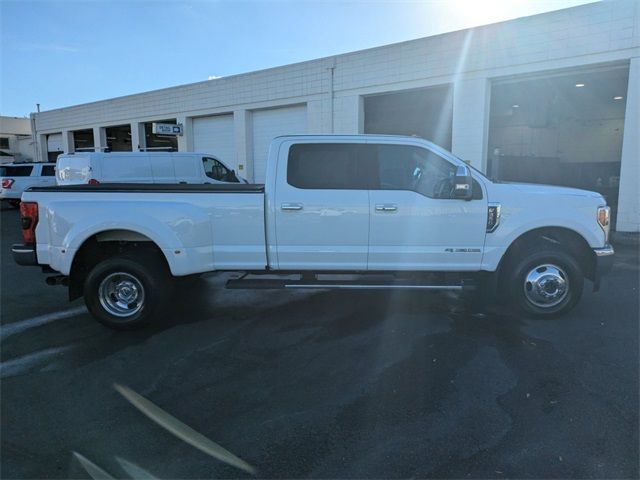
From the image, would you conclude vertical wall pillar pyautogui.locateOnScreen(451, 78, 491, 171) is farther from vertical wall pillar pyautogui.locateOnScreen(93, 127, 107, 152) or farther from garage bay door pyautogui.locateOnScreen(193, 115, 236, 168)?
vertical wall pillar pyautogui.locateOnScreen(93, 127, 107, 152)

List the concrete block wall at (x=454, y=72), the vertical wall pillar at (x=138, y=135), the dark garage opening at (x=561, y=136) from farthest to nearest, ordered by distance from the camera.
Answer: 1. the vertical wall pillar at (x=138, y=135)
2. the dark garage opening at (x=561, y=136)
3. the concrete block wall at (x=454, y=72)

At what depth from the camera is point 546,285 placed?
17.8 ft

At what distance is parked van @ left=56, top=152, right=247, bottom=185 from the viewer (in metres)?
13.6

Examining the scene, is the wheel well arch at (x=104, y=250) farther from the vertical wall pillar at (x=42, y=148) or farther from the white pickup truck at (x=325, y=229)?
the vertical wall pillar at (x=42, y=148)

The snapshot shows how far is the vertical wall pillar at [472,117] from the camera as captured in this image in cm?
1330

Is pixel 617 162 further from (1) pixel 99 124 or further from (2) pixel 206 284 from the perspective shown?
(1) pixel 99 124

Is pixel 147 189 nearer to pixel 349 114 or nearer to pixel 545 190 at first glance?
pixel 545 190

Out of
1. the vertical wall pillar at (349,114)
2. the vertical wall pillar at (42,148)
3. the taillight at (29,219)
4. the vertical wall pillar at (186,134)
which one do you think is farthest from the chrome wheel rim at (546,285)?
the vertical wall pillar at (42,148)

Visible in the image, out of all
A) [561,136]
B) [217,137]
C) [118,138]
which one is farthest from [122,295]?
[118,138]

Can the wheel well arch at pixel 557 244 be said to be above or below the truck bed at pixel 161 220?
below

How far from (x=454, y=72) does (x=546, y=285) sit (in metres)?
9.98

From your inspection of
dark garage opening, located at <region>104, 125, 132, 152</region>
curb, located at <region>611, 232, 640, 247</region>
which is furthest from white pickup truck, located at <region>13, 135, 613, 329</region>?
dark garage opening, located at <region>104, 125, 132, 152</region>

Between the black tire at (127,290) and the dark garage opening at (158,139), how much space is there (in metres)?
18.7

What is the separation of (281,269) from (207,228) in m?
0.98
